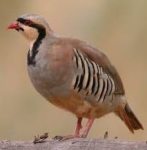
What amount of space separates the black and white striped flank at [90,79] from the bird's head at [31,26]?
28 cm

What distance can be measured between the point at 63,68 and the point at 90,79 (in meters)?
0.23

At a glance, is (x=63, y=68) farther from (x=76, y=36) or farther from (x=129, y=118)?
(x=76, y=36)

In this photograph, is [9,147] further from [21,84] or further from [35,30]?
[21,84]

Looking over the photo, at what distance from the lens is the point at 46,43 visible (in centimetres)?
811

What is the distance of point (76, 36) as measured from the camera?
1336 centimetres

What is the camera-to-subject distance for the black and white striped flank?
8.15 m

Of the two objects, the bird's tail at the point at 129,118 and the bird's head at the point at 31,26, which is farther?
the bird's tail at the point at 129,118

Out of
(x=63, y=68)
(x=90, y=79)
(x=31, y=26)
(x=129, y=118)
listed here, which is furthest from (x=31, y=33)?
(x=129, y=118)

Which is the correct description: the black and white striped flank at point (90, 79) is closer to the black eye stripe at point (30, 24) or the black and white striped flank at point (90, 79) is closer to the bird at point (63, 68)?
the bird at point (63, 68)

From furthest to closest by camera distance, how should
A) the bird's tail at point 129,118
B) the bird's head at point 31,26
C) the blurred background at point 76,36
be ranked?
the blurred background at point 76,36 → the bird's tail at point 129,118 → the bird's head at point 31,26

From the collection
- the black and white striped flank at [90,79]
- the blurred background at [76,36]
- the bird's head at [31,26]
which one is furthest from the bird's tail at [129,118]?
the blurred background at [76,36]

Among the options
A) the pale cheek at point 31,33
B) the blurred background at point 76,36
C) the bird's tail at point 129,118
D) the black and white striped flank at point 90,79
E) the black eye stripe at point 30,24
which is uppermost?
the black eye stripe at point 30,24

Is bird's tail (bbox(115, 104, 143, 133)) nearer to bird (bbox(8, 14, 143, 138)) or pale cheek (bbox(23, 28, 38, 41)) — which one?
bird (bbox(8, 14, 143, 138))

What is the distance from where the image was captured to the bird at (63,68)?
8.09 m
